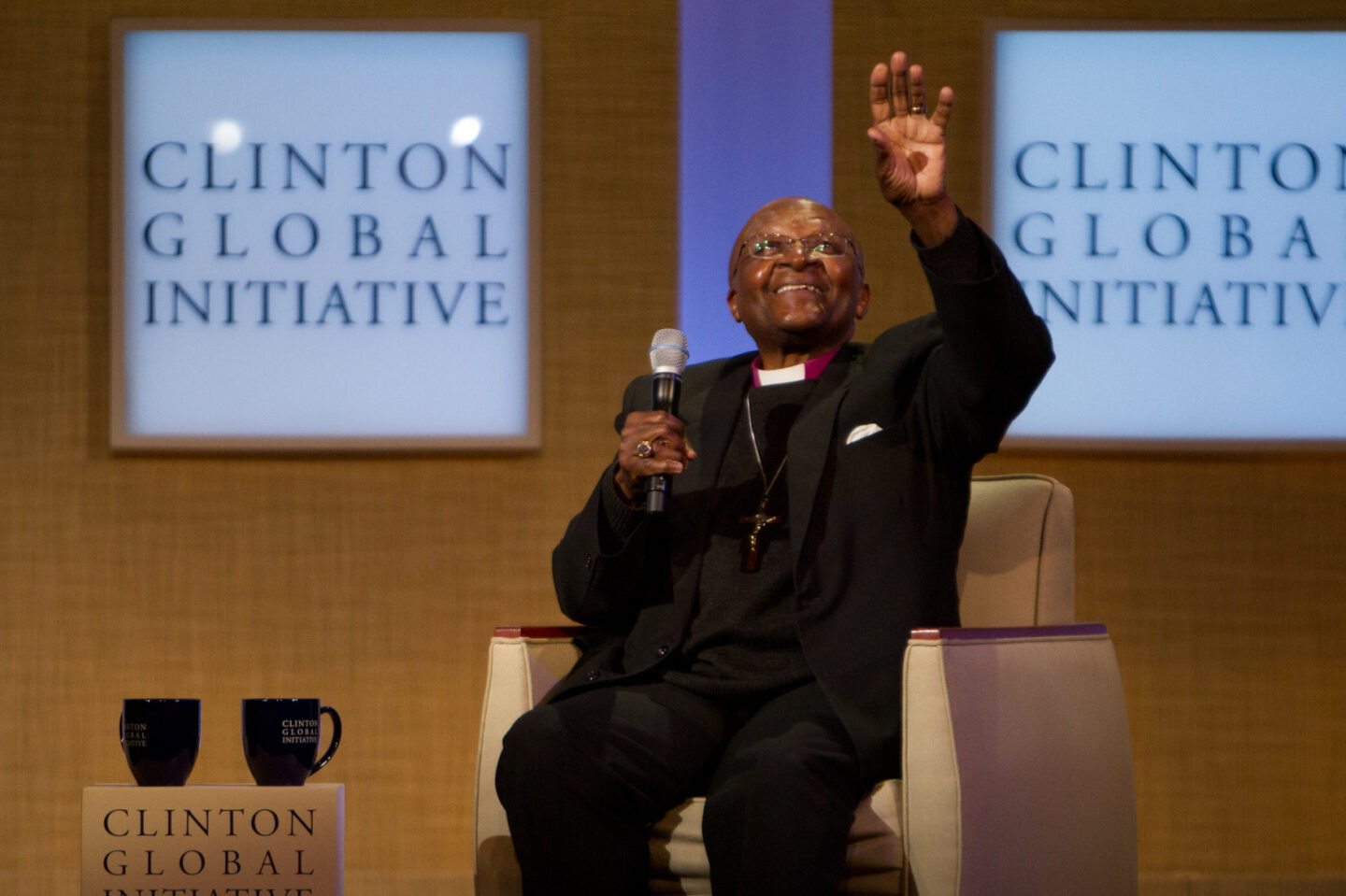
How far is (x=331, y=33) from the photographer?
3.15m

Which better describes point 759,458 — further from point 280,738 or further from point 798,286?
point 280,738

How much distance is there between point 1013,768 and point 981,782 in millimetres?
70

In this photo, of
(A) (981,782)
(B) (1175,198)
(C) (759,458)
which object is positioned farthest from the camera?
(B) (1175,198)

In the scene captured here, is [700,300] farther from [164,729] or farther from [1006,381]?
[164,729]

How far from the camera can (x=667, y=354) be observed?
1970mm

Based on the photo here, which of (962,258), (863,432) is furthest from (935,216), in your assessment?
(863,432)

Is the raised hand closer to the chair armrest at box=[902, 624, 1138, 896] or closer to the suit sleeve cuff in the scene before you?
the suit sleeve cuff

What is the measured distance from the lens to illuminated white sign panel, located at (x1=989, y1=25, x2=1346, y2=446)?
10.3 ft

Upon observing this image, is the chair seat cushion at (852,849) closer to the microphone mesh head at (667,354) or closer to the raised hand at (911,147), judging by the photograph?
the microphone mesh head at (667,354)

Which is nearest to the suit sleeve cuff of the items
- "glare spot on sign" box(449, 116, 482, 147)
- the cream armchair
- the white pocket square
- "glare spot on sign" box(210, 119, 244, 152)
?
the white pocket square

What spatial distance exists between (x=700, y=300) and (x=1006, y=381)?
1370 millimetres

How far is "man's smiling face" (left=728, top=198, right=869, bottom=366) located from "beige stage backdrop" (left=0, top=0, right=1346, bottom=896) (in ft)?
2.84

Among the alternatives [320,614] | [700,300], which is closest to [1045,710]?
[700,300]

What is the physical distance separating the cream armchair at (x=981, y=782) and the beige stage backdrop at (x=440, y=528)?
3.55 ft
